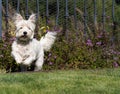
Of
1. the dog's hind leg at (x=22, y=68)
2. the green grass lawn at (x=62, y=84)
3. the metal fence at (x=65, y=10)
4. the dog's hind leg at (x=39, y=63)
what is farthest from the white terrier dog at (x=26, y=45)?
the green grass lawn at (x=62, y=84)

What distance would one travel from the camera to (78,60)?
11.4 meters

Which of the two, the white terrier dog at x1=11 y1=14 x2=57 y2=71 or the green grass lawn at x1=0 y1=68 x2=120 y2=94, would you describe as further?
the white terrier dog at x1=11 y1=14 x2=57 y2=71

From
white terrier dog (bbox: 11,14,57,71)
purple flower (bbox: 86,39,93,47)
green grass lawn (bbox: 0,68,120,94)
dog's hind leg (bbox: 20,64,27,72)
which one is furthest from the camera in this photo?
purple flower (bbox: 86,39,93,47)

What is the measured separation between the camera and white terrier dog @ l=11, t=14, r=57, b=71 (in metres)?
10.1

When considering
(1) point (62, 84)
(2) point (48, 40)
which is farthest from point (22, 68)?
(1) point (62, 84)

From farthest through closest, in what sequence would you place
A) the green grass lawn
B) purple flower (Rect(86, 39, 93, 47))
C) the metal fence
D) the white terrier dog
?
the metal fence
purple flower (Rect(86, 39, 93, 47))
the white terrier dog
the green grass lawn

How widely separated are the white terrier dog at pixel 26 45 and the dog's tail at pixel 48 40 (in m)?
0.22

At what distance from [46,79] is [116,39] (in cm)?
542

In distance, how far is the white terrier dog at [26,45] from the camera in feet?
33.2

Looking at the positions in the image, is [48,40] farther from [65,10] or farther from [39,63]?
[65,10]

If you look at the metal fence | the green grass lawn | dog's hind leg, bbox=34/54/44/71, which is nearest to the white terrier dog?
dog's hind leg, bbox=34/54/44/71

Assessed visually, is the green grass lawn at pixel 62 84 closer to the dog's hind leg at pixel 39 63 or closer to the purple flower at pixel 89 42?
the dog's hind leg at pixel 39 63

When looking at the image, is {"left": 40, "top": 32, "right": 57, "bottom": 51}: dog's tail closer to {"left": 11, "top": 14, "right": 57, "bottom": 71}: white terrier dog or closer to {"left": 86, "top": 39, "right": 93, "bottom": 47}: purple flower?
{"left": 11, "top": 14, "right": 57, "bottom": 71}: white terrier dog

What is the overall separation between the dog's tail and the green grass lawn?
242cm
